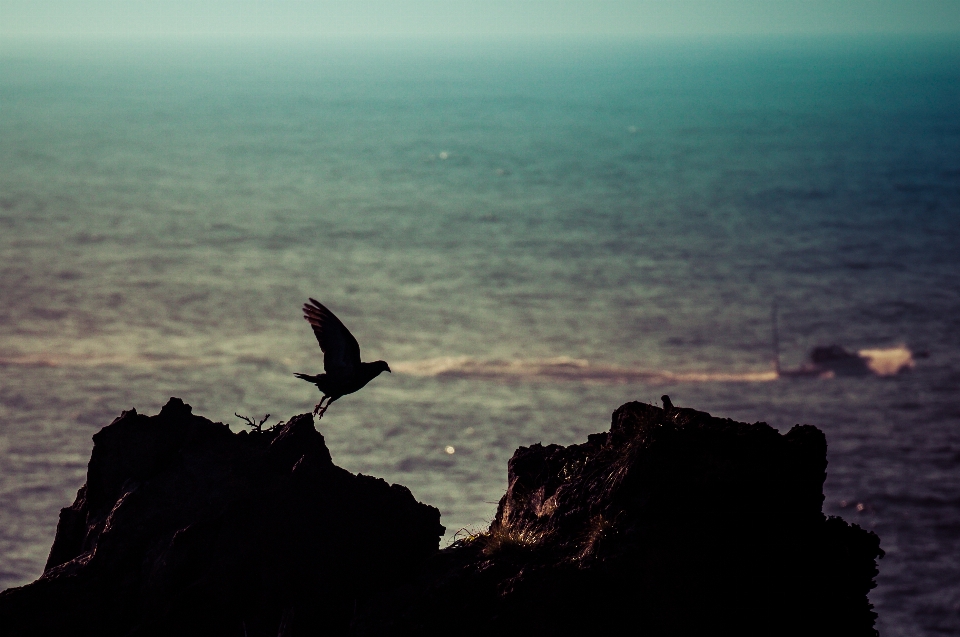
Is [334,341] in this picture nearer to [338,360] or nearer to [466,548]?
[338,360]

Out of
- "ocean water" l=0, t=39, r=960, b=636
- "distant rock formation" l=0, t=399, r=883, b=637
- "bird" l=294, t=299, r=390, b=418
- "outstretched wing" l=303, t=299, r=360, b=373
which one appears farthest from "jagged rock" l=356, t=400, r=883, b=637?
"ocean water" l=0, t=39, r=960, b=636

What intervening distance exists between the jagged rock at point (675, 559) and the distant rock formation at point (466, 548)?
2 centimetres

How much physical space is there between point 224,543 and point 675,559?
5005mm

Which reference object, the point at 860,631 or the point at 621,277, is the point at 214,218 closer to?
the point at 621,277

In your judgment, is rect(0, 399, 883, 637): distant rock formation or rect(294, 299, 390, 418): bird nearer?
rect(0, 399, 883, 637): distant rock formation

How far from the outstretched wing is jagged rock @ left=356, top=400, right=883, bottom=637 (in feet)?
8.91

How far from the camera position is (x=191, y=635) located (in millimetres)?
12180

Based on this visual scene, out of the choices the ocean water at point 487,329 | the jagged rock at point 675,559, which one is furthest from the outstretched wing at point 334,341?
the ocean water at point 487,329

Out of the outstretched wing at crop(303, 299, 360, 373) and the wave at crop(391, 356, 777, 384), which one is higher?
the outstretched wing at crop(303, 299, 360, 373)

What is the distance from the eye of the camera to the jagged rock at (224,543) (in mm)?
12203

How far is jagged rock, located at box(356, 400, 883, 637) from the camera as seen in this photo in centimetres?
1136

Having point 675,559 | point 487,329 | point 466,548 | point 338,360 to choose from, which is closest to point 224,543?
point 338,360

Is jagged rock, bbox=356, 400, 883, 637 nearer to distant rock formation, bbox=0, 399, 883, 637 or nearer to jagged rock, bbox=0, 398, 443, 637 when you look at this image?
distant rock formation, bbox=0, 399, 883, 637

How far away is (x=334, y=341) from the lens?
13.5 meters
